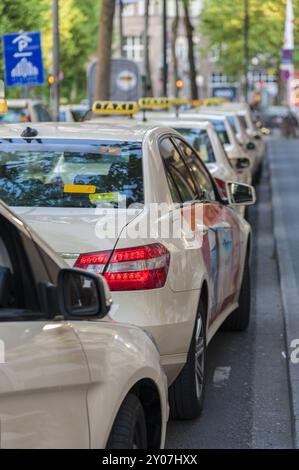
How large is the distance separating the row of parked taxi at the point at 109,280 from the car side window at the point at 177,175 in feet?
0.05

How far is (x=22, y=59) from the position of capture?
55.8 feet

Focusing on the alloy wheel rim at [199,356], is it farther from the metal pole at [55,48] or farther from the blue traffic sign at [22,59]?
the metal pole at [55,48]

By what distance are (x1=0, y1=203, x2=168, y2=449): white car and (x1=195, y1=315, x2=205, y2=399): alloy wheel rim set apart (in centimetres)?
234

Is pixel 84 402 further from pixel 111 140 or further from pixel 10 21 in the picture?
pixel 10 21

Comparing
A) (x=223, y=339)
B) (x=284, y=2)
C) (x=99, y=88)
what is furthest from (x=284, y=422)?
(x=284, y=2)

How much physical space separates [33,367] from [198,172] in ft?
15.4

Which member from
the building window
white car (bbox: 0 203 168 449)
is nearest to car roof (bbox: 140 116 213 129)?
white car (bbox: 0 203 168 449)

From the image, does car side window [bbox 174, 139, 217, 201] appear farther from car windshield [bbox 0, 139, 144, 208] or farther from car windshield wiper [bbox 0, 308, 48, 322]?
car windshield wiper [bbox 0, 308, 48, 322]

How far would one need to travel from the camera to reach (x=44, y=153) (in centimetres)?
677

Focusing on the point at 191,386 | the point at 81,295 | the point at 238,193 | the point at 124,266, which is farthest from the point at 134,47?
the point at 81,295

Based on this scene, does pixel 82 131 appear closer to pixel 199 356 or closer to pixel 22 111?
pixel 199 356

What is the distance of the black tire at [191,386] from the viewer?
6375 millimetres

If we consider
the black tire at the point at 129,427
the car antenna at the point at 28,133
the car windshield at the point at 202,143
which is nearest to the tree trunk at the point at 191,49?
the car windshield at the point at 202,143
